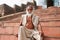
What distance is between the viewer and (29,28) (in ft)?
12.5

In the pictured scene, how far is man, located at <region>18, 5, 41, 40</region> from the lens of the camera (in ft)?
12.2

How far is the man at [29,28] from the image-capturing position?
373cm

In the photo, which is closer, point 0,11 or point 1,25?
point 1,25

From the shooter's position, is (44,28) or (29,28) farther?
(44,28)

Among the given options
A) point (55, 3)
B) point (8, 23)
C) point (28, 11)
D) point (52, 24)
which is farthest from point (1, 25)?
point (55, 3)

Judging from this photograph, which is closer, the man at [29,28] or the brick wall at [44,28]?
the man at [29,28]

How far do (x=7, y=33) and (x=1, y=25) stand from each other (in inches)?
14.1

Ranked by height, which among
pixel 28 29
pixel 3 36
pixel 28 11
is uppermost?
pixel 28 11

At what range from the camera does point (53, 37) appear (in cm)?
442

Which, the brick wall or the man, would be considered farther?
the brick wall

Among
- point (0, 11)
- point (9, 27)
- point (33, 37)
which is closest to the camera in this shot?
point (33, 37)

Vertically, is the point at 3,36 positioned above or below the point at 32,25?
below

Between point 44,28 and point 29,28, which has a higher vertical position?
point 29,28

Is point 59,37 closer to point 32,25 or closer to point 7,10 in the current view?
point 32,25
